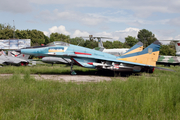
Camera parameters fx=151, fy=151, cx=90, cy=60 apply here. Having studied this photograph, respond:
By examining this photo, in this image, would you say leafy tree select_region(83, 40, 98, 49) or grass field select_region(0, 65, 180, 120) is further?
leafy tree select_region(83, 40, 98, 49)

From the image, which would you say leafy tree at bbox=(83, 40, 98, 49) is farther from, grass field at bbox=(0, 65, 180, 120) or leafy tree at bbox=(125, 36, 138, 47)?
grass field at bbox=(0, 65, 180, 120)

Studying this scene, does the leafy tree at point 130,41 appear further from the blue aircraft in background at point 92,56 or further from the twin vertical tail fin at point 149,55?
the blue aircraft in background at point 92,56

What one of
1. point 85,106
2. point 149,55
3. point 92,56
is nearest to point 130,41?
point 149,55

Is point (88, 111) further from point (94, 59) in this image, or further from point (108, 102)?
point (94, 59)

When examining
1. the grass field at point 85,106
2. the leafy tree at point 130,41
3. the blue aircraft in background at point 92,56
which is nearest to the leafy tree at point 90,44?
the leafy tree at point 130,41

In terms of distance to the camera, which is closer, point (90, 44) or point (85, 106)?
point (85, 106)

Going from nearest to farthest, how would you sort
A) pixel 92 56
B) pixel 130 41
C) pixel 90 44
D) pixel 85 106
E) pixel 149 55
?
pixel 85 106 → pixel 92 56 → pixel 149 55 → pixel 90 44 → pixel 130 41

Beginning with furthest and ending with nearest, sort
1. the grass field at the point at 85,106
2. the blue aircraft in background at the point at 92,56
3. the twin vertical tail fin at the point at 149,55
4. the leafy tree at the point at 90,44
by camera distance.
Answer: the leafy tree at the point at 90,44 → the twin vertical tail fin at the point at 149,55 → the blue aircraft in background at the point at 92,56 → the grass field at the point at 85,106

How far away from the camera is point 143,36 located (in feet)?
312

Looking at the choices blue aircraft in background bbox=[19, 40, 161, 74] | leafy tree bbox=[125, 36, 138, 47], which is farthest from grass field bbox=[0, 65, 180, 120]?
leafy tree bbox=[125, 36, 138, 47]

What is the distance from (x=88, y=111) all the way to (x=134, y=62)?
35.0 ft

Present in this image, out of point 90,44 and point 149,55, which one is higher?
point 90,44

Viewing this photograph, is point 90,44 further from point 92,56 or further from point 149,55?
point 92,56

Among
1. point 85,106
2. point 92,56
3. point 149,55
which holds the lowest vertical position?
point 85,106
